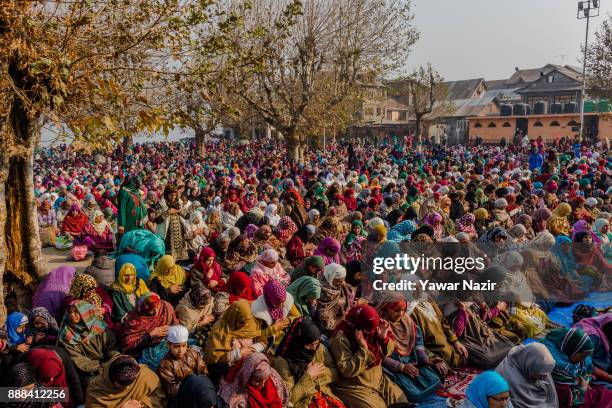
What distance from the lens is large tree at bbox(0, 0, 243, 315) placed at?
188 inches

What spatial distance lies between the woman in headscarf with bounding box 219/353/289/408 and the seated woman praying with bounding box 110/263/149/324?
1704 mm

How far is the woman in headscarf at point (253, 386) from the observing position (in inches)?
132

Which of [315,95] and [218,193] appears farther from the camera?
[315,95]

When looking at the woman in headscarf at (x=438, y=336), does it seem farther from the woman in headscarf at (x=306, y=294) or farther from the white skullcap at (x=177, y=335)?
the white skullcap at (x=177, y=335)

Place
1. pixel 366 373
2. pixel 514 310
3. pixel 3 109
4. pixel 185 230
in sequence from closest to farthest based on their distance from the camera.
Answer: pixel 366 373 → pixel 3 109 → pixel 514 310 → pixel 185 230

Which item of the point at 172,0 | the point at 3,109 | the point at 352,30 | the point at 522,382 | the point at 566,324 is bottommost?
the point at 566,324

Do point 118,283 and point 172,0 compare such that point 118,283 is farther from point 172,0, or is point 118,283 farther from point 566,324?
point 566,324

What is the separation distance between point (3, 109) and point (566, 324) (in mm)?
5707

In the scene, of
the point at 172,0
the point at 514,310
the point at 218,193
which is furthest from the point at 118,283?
the point at 218,193

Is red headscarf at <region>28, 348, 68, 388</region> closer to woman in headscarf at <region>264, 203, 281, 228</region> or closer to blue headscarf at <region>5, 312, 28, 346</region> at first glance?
blue headscarf at <region>5, 312, 28, 346</region>

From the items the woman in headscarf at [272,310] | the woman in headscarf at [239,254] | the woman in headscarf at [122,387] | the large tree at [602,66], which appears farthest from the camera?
the large tree at [602,66]

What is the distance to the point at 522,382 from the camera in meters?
3.51

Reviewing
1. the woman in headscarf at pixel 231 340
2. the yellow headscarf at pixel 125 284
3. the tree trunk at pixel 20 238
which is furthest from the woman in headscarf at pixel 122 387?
the tree trunk at pixel 20 238

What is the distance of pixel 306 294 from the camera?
190 inches
